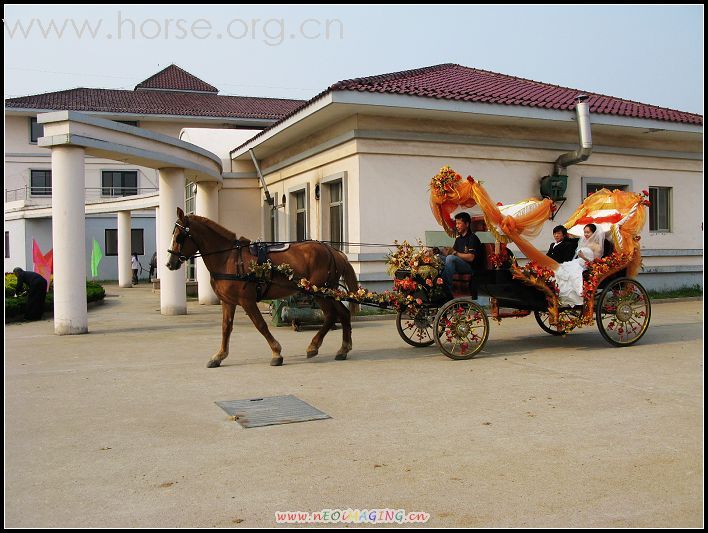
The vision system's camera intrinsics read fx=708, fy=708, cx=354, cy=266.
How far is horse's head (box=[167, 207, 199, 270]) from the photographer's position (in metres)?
9.41

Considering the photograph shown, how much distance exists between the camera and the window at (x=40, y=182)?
137ft

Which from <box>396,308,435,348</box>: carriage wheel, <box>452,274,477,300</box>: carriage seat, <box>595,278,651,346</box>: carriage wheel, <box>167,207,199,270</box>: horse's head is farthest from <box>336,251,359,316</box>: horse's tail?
<box>595,278,651,346</box>: carriage wheel

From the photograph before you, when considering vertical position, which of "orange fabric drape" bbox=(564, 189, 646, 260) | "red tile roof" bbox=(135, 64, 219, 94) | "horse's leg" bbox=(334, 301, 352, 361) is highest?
"red tile roof" bbox=(135, 64, 219, 94)

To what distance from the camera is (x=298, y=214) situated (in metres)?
19.2

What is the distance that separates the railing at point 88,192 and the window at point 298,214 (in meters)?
23.9

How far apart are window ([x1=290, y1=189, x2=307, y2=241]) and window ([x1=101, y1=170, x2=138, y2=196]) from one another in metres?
26.2

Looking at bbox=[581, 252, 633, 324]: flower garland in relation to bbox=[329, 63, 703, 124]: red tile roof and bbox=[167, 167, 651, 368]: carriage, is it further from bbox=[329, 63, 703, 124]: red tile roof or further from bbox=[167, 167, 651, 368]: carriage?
bbox=[329, 63, 703, 124]: red tile roof

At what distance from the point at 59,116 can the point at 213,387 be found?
23.3ft

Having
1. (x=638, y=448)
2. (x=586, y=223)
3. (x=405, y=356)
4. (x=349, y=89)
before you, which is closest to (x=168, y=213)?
(x=349, y=89)

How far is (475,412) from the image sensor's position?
6426mm
